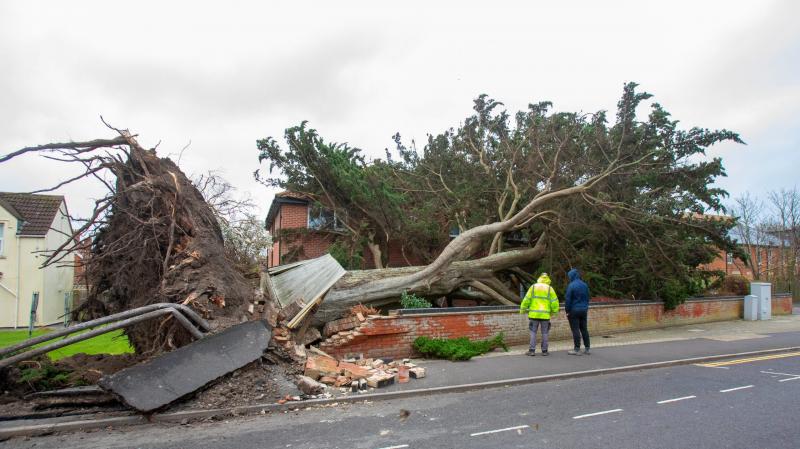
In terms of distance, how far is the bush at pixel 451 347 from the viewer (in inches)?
368

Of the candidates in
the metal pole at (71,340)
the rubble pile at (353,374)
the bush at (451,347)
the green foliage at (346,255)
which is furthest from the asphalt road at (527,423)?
the green foliage at (346,255)

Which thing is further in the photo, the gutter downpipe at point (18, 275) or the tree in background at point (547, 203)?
the gutter downpipe at point (18, 275)

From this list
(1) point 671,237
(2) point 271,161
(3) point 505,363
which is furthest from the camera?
(2) point 271,161

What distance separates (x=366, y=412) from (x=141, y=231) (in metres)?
4.88

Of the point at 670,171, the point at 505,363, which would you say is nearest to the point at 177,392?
the point at 505,363

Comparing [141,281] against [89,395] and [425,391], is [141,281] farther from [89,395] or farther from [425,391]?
[425,391]

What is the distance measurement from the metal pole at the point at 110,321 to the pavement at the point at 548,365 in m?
0.89

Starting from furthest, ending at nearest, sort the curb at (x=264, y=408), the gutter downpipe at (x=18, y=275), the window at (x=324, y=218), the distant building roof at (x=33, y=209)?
1. the distant building roof at (x=33, y=209)
2. the gutter downpipe at (x=18, y=275)
3. the window at (x=324, y=218)
4. the curb at (x=264, y=408)

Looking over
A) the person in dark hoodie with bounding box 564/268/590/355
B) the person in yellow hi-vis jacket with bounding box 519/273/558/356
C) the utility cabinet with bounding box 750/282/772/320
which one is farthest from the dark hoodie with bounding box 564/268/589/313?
the utility cabinet with bounding box 750/282/772/320

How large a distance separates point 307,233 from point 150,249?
27.0ft

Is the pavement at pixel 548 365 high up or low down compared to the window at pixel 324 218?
down

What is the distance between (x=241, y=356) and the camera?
7027 mm

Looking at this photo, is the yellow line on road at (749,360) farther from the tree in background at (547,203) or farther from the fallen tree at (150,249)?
the fallen tree at (150,249)

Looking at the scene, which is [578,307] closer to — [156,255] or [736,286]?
[156,255]
